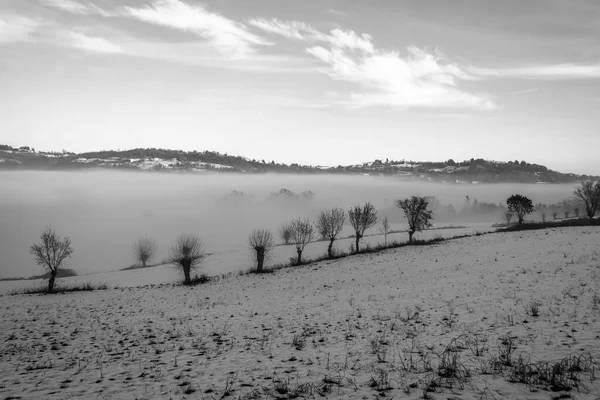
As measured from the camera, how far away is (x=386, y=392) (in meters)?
8.99

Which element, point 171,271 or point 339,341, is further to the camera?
point 171,271

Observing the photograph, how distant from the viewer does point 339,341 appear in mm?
15094

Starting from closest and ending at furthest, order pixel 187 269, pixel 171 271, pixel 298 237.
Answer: pixel 187 269 → pixel 298 237 → pixel 171 271

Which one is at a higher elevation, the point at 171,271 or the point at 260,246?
the point at 260,246

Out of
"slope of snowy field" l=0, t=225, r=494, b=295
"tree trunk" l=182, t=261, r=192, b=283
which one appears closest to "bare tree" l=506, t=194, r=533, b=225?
"slope of snowy field" l=0, t=225, r=494, b=295

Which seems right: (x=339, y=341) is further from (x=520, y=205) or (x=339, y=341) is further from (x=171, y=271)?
(x=520, y=205)

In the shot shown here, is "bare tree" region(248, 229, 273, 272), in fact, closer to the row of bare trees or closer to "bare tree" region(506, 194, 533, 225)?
the row of bare trees

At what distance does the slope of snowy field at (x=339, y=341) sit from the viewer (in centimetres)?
962

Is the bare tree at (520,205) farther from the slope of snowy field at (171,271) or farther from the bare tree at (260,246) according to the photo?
the bare tree at (260,246)

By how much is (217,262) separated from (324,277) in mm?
42085

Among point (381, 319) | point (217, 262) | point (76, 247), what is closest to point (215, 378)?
point (381, 319)

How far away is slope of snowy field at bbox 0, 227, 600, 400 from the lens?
9.62 meters

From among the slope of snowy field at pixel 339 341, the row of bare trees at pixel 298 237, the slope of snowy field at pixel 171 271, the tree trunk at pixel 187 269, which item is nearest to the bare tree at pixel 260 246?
the row of bare trees at pixel 298 237

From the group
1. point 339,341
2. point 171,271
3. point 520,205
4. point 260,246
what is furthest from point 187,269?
point 520,205
